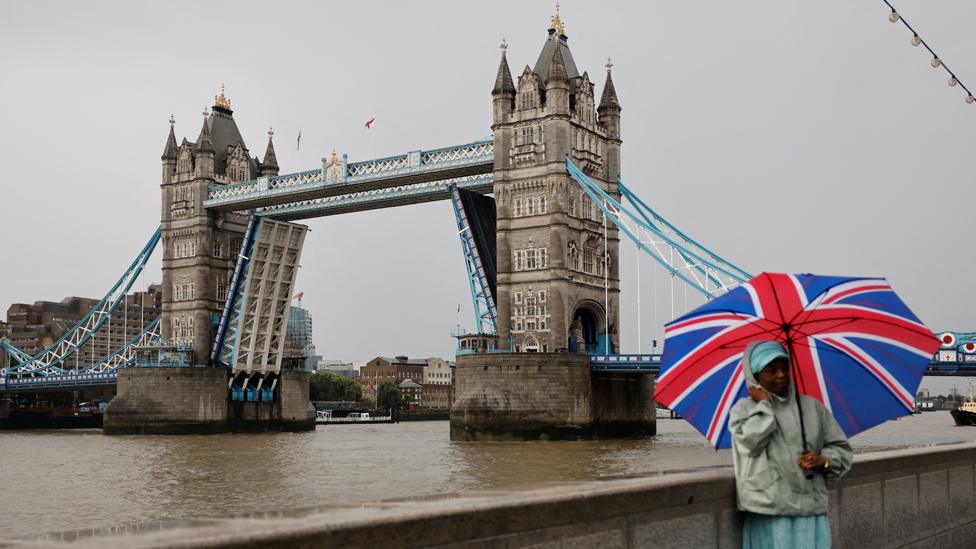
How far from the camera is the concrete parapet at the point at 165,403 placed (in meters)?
58.1

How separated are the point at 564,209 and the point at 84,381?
3766cm

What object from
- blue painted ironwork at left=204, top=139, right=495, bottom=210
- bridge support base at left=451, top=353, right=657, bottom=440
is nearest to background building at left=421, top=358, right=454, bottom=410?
blue painted ironwork at left=204, top=139, right=495, bottom=210

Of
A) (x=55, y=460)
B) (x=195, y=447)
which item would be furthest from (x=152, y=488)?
(x=195, y=447)

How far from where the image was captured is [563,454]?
36156mm

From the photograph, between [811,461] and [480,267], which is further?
[480,267]

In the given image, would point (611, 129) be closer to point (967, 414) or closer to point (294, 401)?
point (294, 401)

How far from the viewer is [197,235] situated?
63.8 meters

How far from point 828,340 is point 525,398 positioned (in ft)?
127

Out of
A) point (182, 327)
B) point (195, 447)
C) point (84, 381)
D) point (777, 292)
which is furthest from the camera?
point (84, 381)

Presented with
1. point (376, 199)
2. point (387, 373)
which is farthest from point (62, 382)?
point (387, 373)

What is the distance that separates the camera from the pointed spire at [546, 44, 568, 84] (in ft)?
160

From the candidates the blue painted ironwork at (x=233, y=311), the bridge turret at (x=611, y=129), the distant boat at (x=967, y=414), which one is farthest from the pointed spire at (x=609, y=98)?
the distant boat at (x=967, y=414)

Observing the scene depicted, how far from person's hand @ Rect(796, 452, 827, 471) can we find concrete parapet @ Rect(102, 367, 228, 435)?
2199 inches

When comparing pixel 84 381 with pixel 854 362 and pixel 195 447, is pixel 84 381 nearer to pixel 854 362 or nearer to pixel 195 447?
pixel 195 447
